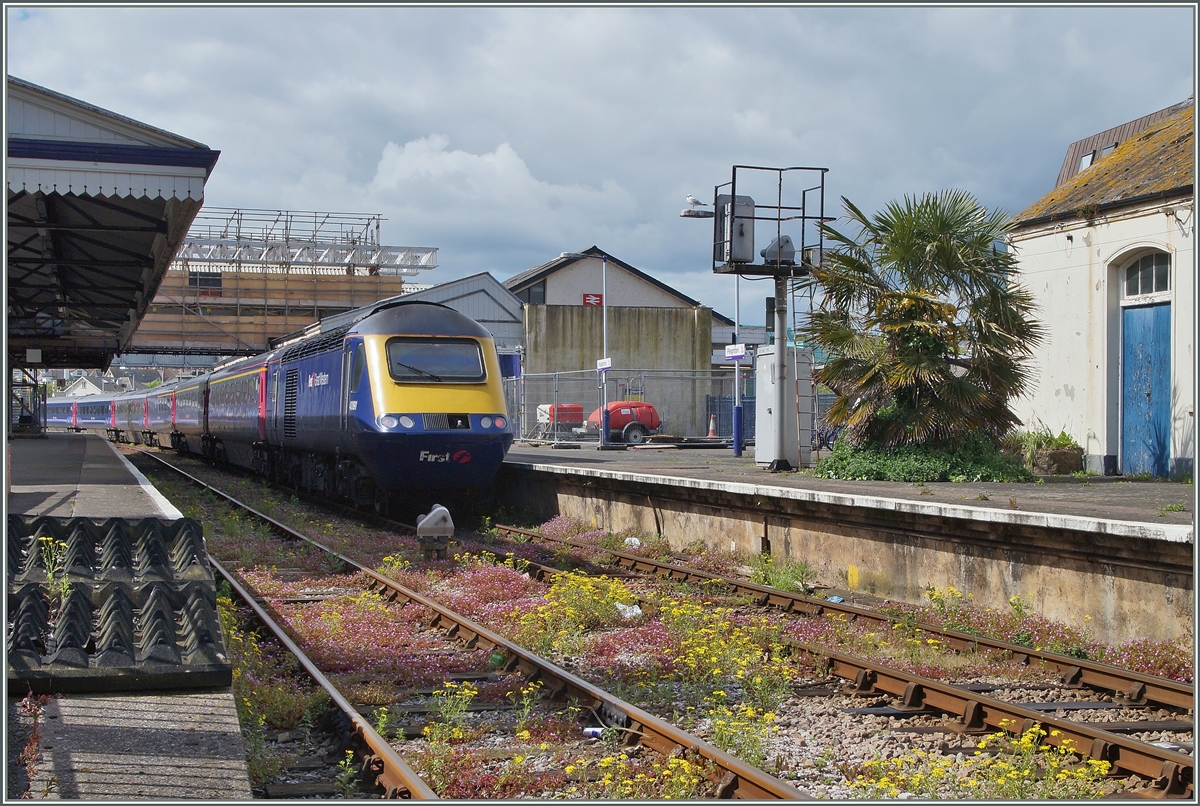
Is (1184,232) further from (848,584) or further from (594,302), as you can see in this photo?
(594,302)

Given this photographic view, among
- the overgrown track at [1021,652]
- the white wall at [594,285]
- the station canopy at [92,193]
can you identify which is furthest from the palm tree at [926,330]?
the white wall at [594,285]

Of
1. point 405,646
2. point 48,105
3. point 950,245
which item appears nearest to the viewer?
point 405,646

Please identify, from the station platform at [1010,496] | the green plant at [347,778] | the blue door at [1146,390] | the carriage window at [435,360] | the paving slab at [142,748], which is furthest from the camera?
the carriage window at [435,360]

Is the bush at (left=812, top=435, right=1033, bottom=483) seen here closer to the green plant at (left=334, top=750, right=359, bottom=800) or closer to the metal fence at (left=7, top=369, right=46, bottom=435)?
the green plant at (left=334, top=750, right=359, bottom=800)

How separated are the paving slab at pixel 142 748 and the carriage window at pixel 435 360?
30.9 feet

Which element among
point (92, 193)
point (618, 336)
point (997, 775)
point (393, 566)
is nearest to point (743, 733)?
point (997, 775)

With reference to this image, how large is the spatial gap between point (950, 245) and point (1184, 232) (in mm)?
3181

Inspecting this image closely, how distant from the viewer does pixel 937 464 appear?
1292 cm

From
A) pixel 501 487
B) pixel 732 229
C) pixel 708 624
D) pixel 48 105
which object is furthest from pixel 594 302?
pixel 708 624

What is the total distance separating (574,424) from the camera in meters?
30.2

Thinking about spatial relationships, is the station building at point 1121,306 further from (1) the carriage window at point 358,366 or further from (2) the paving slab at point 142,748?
(2) the paving slab at point 142,748

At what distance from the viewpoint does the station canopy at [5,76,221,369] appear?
11.7 metres

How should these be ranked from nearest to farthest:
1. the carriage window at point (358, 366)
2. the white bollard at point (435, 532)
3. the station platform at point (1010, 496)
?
1. the station platform at point (1010, 496)
2. the white bollard at point (435, 532)
3. the carriage window at point (358, 366)

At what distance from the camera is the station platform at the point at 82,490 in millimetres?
10734
